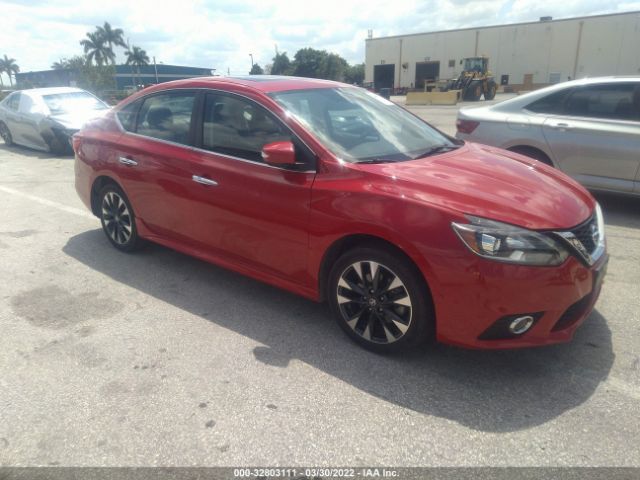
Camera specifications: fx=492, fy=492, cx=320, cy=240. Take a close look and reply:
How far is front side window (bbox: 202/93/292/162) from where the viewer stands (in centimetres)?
346

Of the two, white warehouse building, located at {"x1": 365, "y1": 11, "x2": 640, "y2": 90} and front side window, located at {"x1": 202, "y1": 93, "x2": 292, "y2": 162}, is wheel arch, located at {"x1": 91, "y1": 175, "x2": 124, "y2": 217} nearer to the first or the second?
front side window, located at {"x1": 202, "y1": 93, "x2": 292, "y2": 162}

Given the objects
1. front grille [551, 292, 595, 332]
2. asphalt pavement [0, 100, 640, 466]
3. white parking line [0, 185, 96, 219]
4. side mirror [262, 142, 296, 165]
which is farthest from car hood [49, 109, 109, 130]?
front grille [551, 292, 595, 332]

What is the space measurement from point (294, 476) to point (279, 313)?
160cm

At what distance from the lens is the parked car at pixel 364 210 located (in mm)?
2625

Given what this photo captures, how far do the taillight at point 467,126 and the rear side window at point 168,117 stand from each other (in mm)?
3872

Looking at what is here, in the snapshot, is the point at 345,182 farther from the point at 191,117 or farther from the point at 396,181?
the point at 191,117

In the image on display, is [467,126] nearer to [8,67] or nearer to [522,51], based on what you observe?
[522,51]

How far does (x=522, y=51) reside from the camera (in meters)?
54.7

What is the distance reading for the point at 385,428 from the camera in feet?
8.15

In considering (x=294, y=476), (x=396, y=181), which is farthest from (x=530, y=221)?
(x=294, y=476)

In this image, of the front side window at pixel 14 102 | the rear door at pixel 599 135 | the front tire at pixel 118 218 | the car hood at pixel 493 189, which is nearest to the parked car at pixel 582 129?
the rear door at pixel 599 135

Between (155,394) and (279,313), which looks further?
(279,313)

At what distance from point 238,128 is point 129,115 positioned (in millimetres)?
1553

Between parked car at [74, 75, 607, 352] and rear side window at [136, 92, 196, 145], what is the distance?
1 cm
